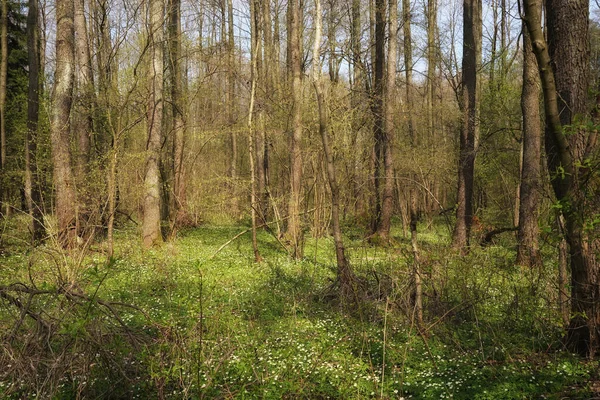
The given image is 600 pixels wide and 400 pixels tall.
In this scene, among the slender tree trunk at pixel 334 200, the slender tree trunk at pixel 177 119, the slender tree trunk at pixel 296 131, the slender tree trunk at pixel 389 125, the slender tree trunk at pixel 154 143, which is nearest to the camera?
the slender tree trunk at pixel 334 200

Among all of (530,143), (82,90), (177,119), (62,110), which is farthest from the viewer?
(177,119)

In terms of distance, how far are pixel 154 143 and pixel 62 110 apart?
2.46m

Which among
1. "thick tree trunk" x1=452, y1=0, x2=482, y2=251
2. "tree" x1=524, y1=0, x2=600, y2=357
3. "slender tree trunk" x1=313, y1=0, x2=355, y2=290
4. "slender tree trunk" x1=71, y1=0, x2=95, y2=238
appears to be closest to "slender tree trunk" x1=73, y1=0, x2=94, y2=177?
"slender tree trunk" x1=71, y1=0, x2=95, y2=238

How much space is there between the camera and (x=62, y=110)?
452 inches

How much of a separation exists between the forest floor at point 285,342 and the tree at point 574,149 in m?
0.49

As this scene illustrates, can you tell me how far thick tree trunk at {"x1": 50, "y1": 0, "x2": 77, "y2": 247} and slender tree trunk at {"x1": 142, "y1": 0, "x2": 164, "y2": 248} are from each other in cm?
200

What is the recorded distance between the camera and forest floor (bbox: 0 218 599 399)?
4133 millimetres

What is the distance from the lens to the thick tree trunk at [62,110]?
11.4m

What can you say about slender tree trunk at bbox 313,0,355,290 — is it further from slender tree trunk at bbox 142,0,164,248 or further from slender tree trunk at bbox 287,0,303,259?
slender tree trunk at bbox 142,0,164,248

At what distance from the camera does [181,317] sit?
6242 millimetres

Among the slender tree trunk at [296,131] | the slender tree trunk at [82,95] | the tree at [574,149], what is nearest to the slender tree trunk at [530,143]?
the slender tree trunk at [296,131]

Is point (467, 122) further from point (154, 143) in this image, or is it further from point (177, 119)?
point (177, 119)

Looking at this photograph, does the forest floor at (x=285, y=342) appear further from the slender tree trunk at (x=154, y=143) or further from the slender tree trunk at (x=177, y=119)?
the slender tree trunk at (x=177, y=119)

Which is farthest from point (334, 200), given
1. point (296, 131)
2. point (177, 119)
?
point (177, 119)
